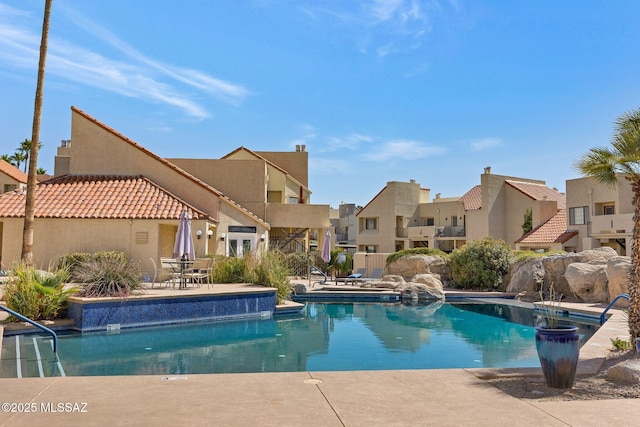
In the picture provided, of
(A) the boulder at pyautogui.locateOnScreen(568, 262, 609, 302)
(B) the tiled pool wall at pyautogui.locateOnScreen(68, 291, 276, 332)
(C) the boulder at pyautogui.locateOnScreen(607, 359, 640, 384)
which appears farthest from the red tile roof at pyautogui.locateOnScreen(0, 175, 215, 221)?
(C) the boulder at pyautogui.locateOnScreen(607, 359, 640, 384)

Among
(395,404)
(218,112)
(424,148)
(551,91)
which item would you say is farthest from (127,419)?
(424,148)

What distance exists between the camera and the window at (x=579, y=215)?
128ft

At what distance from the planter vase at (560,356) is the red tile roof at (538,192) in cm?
4332

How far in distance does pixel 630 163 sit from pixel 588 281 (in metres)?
12.2

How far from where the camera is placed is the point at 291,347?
460 inches

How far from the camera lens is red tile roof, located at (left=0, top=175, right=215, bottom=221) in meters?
22.0

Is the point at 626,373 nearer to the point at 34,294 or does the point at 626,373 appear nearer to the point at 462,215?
the point at 34,294

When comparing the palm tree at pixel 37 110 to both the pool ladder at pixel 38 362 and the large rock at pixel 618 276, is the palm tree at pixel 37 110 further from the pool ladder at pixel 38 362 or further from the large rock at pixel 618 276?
the large rock at pixel 618 276

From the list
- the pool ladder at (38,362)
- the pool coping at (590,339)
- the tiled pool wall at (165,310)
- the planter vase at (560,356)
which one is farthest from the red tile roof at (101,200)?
the planter vase at (560,356)

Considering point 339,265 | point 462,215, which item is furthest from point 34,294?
point 462,215

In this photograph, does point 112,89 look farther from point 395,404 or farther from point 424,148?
point 424,148

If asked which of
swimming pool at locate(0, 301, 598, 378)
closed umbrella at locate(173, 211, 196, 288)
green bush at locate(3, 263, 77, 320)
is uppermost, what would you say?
closed umbrella at locate(173, 211, 196, 288)

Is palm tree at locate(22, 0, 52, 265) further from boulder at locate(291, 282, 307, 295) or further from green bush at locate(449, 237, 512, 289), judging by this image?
green bush at locate(449, 237, 512, 289)

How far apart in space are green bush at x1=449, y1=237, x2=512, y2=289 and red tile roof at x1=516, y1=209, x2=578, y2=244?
1661 cm
